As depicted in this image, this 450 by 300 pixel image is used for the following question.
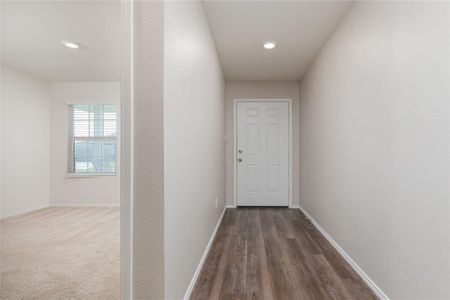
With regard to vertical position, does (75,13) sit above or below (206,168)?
above

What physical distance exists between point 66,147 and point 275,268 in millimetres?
4412

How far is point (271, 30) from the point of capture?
263 cm

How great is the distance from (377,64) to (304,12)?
0.96 meters

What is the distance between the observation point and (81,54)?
3328 mm

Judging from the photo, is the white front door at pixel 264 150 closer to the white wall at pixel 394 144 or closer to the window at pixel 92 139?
the white wall at pixel 394 144

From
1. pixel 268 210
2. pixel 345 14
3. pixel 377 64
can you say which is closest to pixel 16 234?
pixel 268 210

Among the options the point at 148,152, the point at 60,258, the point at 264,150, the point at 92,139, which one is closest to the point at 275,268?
the point at 148,152

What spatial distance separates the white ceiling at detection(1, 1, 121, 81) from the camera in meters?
2.28

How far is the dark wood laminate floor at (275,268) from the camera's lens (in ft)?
5.55

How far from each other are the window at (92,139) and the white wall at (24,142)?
1.46 feet

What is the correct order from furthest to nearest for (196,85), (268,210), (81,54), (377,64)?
(268,210) < (81,54) < (196,85) < (377,64)

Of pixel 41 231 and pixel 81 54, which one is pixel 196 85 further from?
pixel 41 231

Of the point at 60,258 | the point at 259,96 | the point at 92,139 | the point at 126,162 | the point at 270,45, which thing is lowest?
the point at 60,258

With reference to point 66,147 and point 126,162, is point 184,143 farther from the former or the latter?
point 66,147
